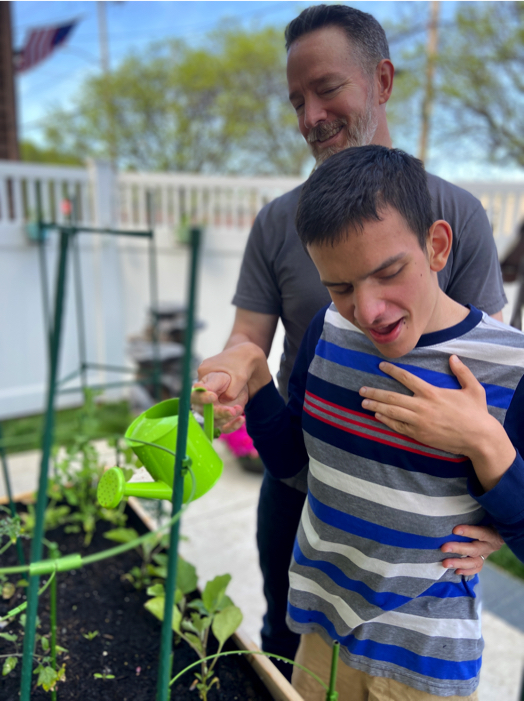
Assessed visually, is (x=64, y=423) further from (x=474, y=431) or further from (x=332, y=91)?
(x=474, y=431)

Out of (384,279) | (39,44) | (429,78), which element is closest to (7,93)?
(39,44)

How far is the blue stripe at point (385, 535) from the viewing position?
0.75m

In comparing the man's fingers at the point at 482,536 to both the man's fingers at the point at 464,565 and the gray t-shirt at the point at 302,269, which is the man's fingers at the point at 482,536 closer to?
the man's fingers at the point at 464,565

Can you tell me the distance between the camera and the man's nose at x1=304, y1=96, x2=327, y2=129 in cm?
94

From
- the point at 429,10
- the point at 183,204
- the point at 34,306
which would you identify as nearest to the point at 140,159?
the point at 429,10

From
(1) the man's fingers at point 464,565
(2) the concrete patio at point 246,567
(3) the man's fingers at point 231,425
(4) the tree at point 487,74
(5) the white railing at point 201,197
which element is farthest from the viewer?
(4) the tree at point 487,74

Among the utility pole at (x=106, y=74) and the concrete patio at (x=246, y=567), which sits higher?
the utility pole at (x=106, y=74)

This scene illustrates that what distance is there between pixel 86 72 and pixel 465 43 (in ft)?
38.9

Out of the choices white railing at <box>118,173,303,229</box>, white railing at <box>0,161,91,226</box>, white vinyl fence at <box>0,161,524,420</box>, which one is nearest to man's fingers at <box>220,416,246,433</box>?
white vinyl fence at <box>0,161,524,420</box>

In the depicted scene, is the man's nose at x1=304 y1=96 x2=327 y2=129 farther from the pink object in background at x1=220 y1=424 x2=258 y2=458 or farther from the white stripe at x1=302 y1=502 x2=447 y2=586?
the pink object in background at x1=220 y1=424 x2=258 y2=458

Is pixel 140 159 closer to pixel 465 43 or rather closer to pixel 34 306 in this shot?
pixel 465 43

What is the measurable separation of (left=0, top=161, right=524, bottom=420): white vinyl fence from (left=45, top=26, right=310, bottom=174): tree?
40.6ft

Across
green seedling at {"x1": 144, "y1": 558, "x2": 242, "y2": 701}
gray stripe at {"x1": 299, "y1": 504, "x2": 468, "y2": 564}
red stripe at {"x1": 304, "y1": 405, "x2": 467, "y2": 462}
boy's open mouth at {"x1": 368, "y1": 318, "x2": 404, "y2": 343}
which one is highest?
boy's open mouth at {"x1": 368, "y1": 318, "x2": 404, "y2": 343}

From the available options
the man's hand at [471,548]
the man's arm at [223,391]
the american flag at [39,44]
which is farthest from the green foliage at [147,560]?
the american flag at [39,44]
